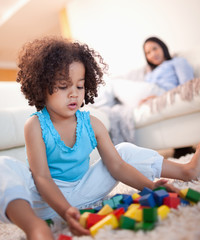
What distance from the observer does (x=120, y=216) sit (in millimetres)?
612

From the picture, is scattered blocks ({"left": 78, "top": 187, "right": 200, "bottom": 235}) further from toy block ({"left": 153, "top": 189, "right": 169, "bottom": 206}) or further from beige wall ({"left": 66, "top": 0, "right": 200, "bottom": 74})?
beige wall ({"left": 66, "top": 0, "right": 200, "bottom": 74})

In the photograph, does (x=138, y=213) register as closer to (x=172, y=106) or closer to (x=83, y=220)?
(x=83, y=220)

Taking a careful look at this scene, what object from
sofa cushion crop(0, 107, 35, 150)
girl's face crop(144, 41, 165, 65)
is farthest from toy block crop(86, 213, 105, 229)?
girl's face crop(144, 41, 165, 65)

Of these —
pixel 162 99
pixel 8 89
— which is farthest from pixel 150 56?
pixel 8 89

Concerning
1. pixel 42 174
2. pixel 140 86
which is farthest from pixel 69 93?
pixel 140 86

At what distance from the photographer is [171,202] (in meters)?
0.66

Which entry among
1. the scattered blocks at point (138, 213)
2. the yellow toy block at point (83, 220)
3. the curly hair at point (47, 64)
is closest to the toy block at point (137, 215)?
the scattered blocks at point (138, 213)

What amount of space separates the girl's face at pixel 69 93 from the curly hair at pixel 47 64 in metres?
0.02

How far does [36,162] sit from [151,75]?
1.78m

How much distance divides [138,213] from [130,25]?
303cm

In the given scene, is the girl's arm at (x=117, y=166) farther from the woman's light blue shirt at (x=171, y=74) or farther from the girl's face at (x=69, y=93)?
the woman's light blue shirt at (x=171, y=74)

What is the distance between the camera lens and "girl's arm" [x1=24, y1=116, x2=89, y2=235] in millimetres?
695

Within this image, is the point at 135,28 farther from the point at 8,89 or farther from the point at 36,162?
the point at 36,162

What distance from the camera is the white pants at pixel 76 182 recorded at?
2.24ft
